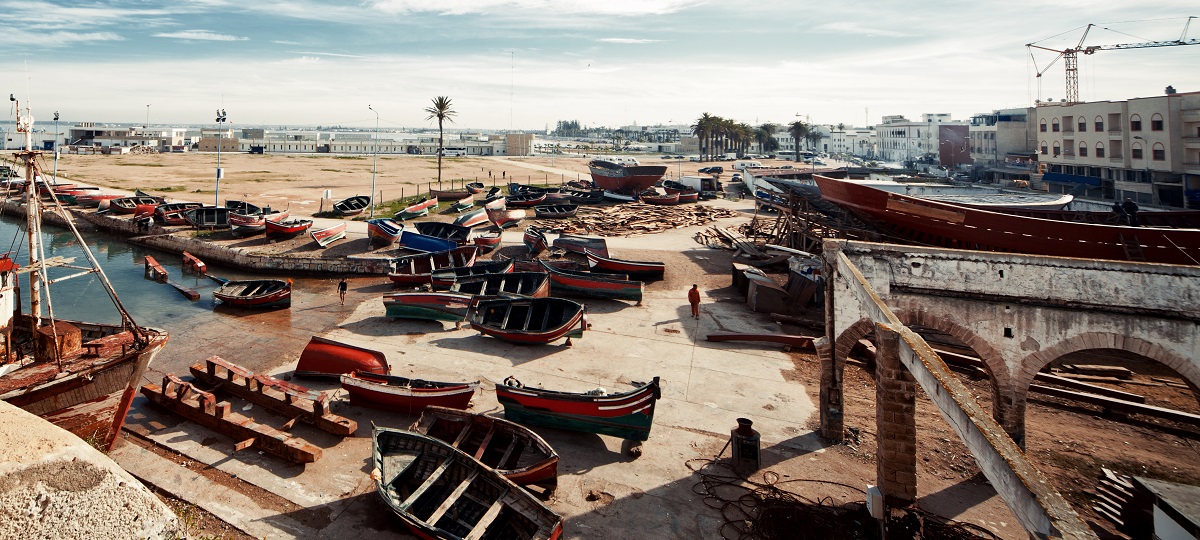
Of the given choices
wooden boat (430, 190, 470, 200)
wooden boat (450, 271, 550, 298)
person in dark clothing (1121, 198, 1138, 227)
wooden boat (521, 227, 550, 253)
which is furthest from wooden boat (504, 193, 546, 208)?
person in dark clothing (1121, 198, 1138, 227)

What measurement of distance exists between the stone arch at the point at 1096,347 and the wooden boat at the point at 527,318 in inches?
481

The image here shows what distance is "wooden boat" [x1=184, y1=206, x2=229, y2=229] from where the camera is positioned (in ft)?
123

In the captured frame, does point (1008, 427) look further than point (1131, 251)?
No

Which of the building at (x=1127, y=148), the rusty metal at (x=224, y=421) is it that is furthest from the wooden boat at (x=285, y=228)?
the building at (x=1127, y=148)

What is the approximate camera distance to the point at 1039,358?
38.3 ft

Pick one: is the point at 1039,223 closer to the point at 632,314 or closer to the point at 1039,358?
the point at 1039,358

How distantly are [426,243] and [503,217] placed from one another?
891cm

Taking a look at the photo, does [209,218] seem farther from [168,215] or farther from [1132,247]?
[1132,247]

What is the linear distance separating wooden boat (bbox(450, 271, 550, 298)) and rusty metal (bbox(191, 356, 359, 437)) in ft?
28.8

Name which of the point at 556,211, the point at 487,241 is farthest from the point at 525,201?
the point at 487,241

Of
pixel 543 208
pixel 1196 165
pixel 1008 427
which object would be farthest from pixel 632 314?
pixel 1196 165

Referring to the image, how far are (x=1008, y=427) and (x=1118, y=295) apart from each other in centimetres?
323

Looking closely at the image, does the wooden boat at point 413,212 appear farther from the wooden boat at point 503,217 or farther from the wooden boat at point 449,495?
the wooden boat at point 449,495

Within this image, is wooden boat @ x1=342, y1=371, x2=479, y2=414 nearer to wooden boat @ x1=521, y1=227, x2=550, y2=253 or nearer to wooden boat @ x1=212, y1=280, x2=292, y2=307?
wooden boat @ x1=212, y1=280, x2=292, y2=307
